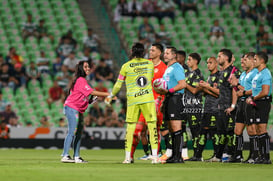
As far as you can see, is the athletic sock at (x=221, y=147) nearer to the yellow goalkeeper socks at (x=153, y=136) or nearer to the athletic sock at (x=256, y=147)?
the athletic sock at (x=256, y=147)

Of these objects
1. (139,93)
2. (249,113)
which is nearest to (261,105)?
(249,113)

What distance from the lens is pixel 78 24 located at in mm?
25391

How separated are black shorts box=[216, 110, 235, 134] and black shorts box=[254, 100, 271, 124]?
87cm

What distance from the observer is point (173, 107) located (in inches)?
457

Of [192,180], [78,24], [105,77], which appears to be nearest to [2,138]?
[105,77]

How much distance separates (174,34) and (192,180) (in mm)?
17454

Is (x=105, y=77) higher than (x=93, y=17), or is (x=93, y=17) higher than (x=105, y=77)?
(x=93, y=17)

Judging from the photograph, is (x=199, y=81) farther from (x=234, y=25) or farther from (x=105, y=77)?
(x=234, y=25)

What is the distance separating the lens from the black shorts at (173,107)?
38.0ft

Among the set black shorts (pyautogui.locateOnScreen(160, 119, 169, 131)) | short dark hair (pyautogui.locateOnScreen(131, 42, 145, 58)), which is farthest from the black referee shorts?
short dark hair (pyautogui.locateOnScreen(131, 42, 145, 58))

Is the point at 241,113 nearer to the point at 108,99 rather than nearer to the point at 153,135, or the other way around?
the point at 153,135

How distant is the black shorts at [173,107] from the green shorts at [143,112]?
689mm

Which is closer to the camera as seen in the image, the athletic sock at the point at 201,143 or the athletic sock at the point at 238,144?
the athletic sock at the point at 238,144

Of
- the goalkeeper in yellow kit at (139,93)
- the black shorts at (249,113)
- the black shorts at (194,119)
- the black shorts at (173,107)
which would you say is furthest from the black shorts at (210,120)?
the goalkeeper in yellow kit at (139,93)
